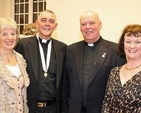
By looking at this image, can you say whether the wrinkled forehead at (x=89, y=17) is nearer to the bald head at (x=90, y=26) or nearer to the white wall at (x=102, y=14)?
the bald head at (x=90, y=26)

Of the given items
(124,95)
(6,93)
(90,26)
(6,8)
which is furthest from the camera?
(6,8)

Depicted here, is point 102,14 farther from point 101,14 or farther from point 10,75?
point 10,75

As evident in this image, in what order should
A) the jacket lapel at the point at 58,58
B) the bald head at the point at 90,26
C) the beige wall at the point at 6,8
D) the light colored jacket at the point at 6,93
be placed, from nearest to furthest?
the light colored jacket at the point at 6,93
the bald head at the point at 90,26
the jacket lapel at the point at 58,58
the beige wall at the point at 6,8

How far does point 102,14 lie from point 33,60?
1831 mm

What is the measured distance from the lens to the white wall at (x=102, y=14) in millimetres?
3967

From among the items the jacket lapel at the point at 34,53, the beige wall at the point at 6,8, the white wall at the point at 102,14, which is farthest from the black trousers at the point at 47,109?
the beige wall at the point at 6,8

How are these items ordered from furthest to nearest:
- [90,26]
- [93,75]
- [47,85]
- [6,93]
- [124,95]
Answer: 1. [47,85]
2. [90,26]
3. [93,75]
4. [6,93]
5. [124,95]

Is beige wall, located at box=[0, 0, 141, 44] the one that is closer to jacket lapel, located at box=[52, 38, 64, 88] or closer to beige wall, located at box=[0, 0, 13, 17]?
jacket lapel, located at box=[52, 38, 64, 88]

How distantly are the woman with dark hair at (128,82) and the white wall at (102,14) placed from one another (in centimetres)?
182

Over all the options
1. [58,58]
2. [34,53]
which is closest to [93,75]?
[58,58]

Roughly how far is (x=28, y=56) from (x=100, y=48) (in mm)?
858

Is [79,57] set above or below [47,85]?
above

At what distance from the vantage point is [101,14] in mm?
4191

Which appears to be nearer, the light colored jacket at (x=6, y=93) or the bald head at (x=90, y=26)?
the light colored jacket at (x=6, y=93)
